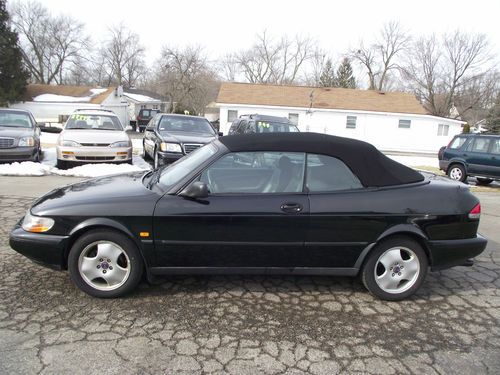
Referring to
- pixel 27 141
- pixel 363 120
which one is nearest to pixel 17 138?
pixel 27 141

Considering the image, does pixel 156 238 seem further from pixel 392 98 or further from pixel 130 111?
pixel 130 111

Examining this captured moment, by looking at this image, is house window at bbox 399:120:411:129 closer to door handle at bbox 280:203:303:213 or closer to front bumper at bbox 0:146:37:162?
front bumper at bbox 0:146:37:162

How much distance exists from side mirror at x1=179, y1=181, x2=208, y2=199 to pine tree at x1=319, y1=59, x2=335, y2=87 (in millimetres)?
60746

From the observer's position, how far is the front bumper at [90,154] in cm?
1001

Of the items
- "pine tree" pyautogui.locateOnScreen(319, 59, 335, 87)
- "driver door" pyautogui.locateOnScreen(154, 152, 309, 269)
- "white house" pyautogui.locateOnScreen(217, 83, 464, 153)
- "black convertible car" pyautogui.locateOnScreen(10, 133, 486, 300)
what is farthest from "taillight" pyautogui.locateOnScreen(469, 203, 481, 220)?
"pine tree" pyautogui.locateOnScreen(319, 59, 335, 87)

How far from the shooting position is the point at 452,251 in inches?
151

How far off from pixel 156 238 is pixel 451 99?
166 ft

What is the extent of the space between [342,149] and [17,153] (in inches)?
375

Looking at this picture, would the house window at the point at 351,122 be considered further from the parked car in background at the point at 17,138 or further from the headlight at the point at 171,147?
the parked car in background at the point at 17,138

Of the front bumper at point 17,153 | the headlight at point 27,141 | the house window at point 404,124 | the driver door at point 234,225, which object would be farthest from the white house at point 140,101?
the driver door at point 234,225

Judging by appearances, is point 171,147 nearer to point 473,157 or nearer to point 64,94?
point 473,157

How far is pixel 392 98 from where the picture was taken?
33.4 metres

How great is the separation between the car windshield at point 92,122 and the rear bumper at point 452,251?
31.2ft

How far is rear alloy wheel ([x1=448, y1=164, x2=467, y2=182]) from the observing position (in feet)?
43.4
